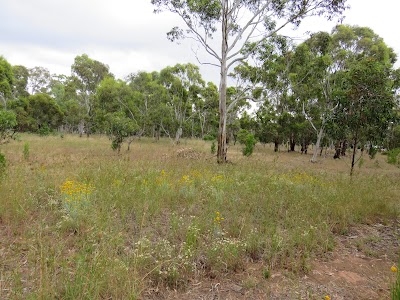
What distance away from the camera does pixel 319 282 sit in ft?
10.0

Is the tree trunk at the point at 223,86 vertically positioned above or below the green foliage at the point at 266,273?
above

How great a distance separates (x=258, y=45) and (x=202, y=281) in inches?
555

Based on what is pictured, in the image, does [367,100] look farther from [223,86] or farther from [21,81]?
[21,81]

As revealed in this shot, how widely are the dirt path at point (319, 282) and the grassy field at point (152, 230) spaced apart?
11cm

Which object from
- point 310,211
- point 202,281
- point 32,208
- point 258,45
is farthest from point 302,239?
point 258,45

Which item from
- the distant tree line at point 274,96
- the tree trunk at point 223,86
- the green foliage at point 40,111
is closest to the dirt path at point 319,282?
the distant tree line at point 274,96

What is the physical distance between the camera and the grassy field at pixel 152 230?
2.54 meters

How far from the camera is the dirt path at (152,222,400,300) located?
9.16 feet

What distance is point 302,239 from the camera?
3.86 meters

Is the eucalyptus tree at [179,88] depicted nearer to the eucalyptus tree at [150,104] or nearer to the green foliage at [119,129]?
the eucalyptus tree at [150,104]

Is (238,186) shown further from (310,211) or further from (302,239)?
(302,239)

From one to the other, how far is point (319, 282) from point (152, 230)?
8.15 ft

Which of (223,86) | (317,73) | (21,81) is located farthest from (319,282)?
(21,81)

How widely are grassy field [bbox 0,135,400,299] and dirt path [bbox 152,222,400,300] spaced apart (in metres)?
0.11
